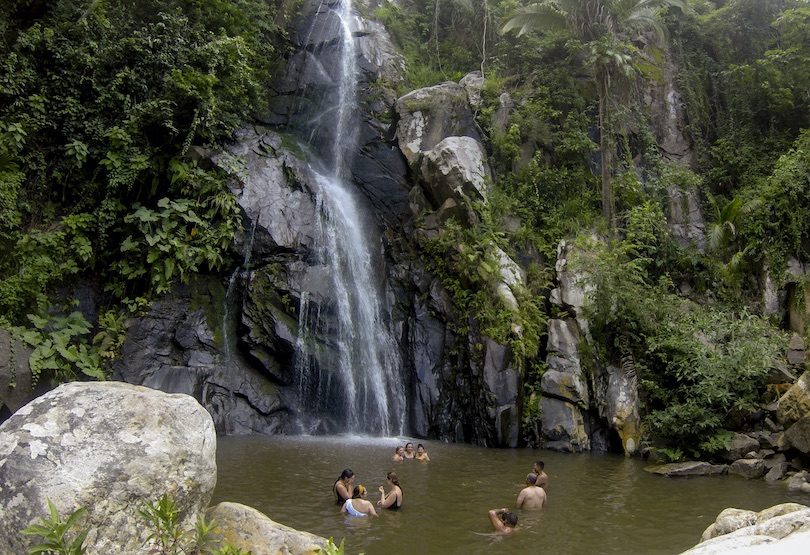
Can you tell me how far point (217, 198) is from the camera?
1536cm

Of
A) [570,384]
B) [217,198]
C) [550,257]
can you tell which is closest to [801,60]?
[550,257]

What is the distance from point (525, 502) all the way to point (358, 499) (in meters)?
2.40

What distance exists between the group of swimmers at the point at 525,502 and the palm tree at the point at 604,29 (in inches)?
420

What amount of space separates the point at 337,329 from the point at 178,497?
33.0 ft

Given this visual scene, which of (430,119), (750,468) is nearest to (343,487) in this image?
(750,468)

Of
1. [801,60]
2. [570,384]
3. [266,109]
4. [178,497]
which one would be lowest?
[178,497]

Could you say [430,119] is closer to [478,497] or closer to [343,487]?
[478,497]

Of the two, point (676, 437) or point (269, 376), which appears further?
point (269, 376)

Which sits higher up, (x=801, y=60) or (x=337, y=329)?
(x=801, y=60)

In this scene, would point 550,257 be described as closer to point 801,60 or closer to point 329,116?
point 329,116

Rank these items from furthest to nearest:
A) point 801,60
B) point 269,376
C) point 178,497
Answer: point 801,60
point 269,376
point 178,497

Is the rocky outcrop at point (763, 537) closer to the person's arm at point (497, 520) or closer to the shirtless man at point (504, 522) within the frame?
the shirtless man at point (504, 522)

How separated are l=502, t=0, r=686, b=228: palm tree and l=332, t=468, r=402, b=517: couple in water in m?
12.5

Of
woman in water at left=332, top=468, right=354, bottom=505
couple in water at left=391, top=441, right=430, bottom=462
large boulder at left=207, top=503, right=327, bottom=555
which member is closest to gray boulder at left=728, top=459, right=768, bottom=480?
couple in water at left=391, top=441, right=430, bottom=462
